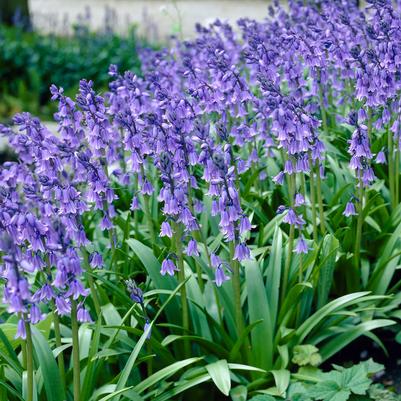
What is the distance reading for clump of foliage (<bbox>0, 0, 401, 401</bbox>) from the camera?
389cm

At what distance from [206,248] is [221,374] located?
700 millimetres

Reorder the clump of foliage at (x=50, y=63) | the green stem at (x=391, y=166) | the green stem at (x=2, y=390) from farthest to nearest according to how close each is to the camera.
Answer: the clump of foliage at (x=50, y=63)
the green stem at (x=391, y=166)
the green stem at (x=2, y=390)

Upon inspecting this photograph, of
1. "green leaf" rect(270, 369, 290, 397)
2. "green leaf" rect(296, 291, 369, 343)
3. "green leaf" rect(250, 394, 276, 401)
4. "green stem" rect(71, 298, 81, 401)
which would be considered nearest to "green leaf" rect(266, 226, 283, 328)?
"green leaf" rect(296, 291, 369, 343)

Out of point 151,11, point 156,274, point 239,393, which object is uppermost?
point 151,11

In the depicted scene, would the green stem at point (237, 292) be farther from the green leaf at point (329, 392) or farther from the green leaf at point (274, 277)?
the green leaf at point (329, 392)

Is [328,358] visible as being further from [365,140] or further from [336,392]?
[365,140]

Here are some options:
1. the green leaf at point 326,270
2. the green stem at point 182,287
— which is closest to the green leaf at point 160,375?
the green stem at point 182,287

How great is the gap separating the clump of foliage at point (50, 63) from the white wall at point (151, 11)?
132 inches

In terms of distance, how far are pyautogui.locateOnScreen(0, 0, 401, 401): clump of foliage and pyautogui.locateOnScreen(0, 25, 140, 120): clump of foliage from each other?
6901mm

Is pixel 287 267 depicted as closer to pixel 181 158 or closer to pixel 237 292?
pixel 237 292

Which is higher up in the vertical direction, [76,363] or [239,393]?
[76,363]

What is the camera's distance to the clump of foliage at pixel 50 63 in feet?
39.3

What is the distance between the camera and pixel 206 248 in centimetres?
441

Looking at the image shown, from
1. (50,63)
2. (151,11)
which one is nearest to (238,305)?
(50,63)
